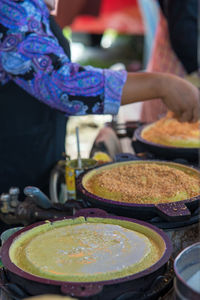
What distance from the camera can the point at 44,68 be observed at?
1.42 metres

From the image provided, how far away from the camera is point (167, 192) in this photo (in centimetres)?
110

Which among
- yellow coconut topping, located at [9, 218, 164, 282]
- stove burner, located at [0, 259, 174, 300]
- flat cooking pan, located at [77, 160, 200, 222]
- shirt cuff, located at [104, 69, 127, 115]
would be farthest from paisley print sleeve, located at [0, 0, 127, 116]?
stove burner, located at [0, 259, 174, 300]

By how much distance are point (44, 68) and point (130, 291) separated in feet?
2.90

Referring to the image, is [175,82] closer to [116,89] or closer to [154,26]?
[116,89]

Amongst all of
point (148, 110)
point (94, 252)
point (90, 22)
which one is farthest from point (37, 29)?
point (90, 22)

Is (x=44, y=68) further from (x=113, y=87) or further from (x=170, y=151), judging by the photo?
(x=170, y=151)

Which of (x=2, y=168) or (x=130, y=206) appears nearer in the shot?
(x=130, y=206)

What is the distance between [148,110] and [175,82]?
2.12 metres

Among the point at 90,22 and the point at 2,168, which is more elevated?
the point at 90,22

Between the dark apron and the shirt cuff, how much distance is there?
1.13 ft

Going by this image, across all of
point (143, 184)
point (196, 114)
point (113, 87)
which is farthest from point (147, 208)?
point (196, 114)

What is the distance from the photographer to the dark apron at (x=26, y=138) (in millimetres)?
1744

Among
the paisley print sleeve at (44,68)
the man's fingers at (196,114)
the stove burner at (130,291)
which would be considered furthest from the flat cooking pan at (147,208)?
the man's fingers at (196,114)

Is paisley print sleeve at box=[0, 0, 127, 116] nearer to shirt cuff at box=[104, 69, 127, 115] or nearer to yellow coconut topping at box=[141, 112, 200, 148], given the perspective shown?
shirt cuff at box=[104, 69, 127, 115]
